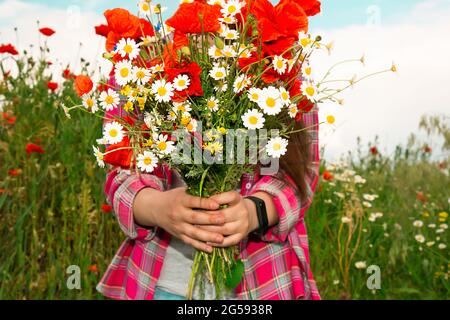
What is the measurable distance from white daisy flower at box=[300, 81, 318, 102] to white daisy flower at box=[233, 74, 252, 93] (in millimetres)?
118

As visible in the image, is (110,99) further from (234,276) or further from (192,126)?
(234,276)

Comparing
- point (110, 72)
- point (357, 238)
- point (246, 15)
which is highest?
point (246, 15)

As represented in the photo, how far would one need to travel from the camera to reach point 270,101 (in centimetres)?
118

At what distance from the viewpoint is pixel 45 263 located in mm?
3189

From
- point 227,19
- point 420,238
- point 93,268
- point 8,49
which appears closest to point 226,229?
point 227,19

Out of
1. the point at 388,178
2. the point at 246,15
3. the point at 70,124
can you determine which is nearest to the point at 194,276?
the point at 246,15

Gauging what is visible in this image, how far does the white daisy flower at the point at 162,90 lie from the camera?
119 cm

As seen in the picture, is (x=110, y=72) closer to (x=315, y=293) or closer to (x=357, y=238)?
(x=315, y=293)

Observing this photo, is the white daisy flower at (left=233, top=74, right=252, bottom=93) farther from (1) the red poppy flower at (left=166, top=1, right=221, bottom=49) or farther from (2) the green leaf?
(2) the green leaf

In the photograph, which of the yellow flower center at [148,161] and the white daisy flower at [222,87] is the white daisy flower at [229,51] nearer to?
the white daisy flower at [222,87]

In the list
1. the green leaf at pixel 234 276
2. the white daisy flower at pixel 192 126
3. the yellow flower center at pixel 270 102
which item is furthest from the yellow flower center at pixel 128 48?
the green leaf at pixel 234 276

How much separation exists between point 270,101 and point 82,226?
210cm

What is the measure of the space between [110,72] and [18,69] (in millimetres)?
2747
